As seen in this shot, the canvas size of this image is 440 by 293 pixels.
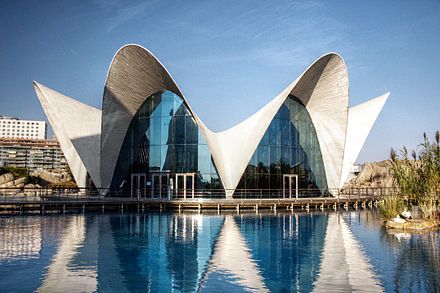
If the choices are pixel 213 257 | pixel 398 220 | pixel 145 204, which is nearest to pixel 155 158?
pixel 145 204

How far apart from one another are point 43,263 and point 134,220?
10474 mm

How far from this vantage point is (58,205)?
26125mm

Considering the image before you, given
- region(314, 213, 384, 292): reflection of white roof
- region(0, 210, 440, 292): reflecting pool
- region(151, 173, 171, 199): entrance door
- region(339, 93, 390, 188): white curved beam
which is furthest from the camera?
region(339, 93, 390, 188): white curved beam

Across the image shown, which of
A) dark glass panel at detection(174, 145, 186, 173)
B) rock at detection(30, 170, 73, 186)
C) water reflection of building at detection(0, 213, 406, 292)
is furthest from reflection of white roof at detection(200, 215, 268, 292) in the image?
rock at detection(30, 170, 73, 186)

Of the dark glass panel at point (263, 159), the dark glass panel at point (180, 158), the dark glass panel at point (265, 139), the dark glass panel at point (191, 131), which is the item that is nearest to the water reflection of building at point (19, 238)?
the dark glass panel at point (180, 158)

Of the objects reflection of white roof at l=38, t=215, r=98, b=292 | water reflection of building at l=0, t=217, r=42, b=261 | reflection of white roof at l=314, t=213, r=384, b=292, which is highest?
water reflection of building at l=0, t=217, r=42, b=261

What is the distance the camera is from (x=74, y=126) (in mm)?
30031

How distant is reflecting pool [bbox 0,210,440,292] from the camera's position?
8.84 metres

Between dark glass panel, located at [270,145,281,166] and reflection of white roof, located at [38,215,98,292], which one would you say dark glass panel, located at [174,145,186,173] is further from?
reflection of white roof, located at [38,215,98,292]

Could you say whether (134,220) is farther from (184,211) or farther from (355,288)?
(355,288)

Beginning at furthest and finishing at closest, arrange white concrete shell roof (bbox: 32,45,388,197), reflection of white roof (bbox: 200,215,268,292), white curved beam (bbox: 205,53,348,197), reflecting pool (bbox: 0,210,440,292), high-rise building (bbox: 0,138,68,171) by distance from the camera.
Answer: high-rise building (bbox: 0,138,68,171) < white curved beam (bbox: 205,53,348,197) < white concrete shell roof (bbox: 32,45,388,197) < reflection of white roof (bbox: 200,215,268,292) < reflecting pool (bbox: 0,210,440,292)

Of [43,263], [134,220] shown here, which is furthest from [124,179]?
[43,263]

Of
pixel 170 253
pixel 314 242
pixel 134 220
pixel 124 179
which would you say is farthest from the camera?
pixel 124 179

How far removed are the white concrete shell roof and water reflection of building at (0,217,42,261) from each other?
10.8 m
